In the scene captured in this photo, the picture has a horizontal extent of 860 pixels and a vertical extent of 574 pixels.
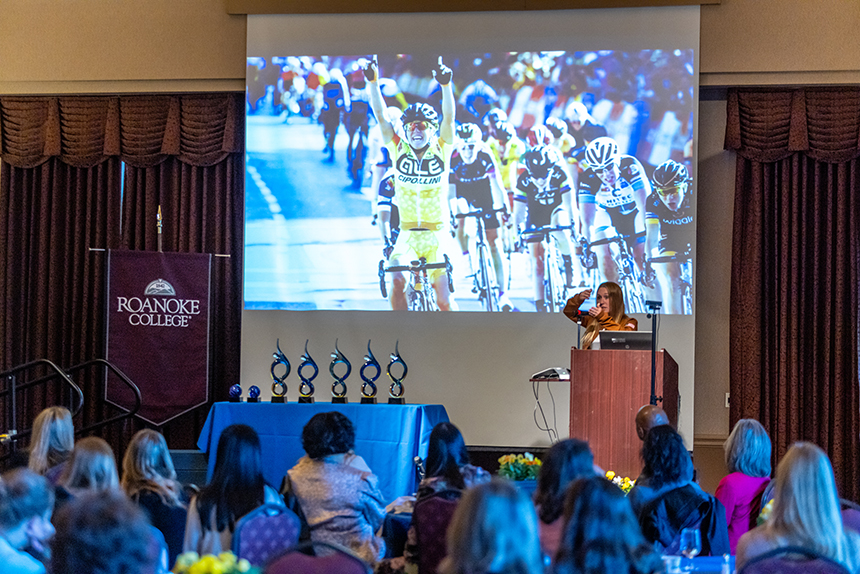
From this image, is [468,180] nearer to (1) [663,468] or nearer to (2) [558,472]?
(1) [663,468]

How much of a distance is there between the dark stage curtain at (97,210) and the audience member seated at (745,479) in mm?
4854

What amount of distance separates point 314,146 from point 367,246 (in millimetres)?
941

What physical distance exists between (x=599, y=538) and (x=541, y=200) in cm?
520

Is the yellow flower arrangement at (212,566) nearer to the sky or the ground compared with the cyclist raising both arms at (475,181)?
nearer to the ground

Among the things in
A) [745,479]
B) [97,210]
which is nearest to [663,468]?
[745,479]

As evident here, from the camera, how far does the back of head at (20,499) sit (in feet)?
8.32

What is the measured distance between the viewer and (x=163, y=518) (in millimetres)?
3346

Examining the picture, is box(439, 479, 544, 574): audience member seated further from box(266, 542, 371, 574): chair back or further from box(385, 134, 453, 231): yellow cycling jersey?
box(385, 134, 453, 231): yellow cycling jersey

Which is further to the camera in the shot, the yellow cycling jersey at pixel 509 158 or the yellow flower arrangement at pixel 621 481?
the yellow cycling jersey at pixel 509 158

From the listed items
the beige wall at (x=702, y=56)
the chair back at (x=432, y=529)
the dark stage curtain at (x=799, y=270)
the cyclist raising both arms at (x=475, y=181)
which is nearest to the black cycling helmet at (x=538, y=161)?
the cyclist raising both arms at (x=475, y=181)

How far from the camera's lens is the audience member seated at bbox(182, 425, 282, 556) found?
303 cm

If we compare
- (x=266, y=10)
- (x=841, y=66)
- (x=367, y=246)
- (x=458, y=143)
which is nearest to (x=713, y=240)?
(x=841, y=66)

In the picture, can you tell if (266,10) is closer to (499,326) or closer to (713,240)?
(499,326)

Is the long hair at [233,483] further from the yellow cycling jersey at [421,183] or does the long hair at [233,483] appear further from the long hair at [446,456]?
the yellow cycling jersey at [421,183]
